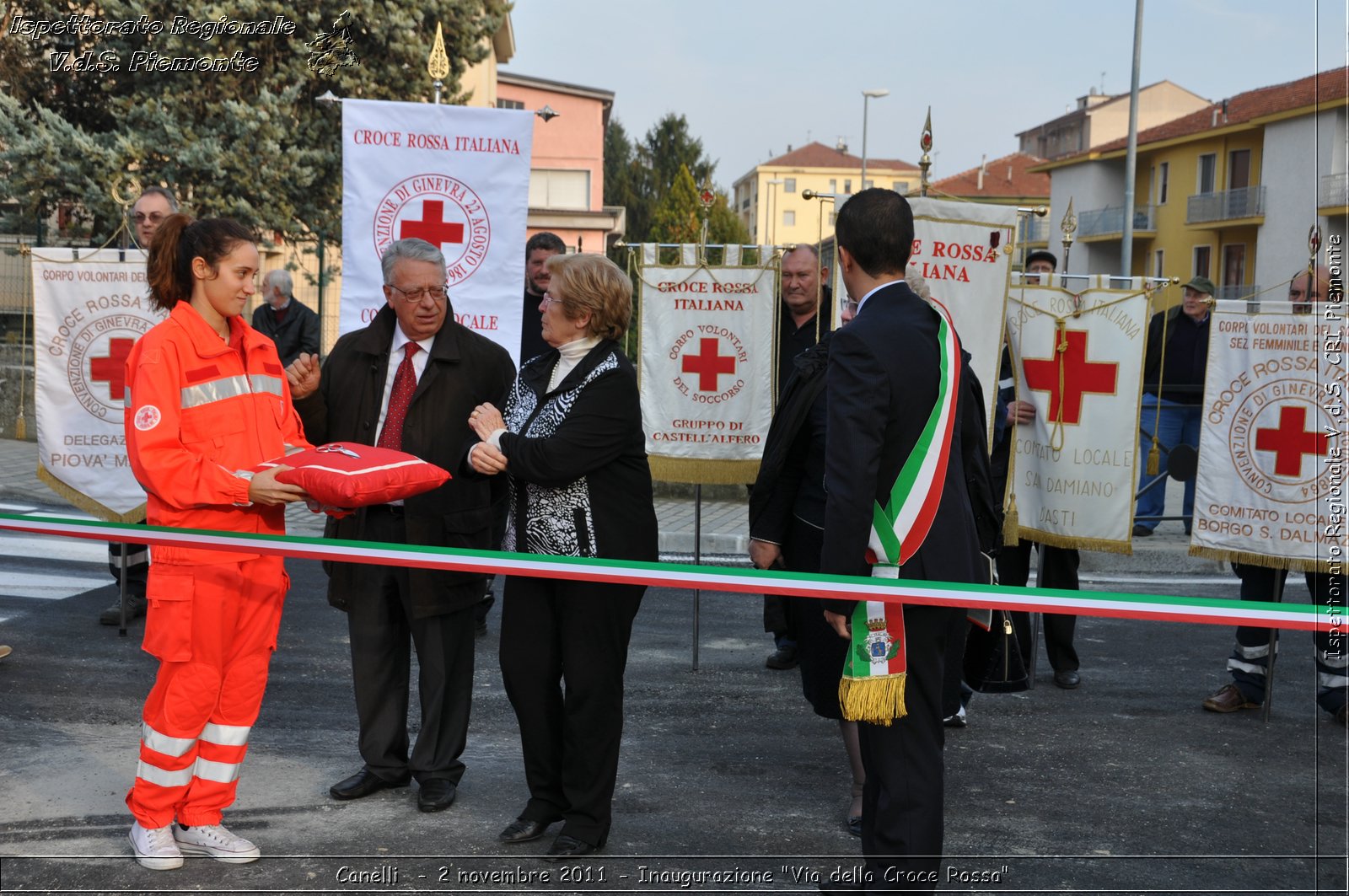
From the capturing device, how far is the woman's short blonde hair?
3760 millimetres

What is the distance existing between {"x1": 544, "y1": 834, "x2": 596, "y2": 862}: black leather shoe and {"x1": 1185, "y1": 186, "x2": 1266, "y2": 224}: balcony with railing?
44.7 meters

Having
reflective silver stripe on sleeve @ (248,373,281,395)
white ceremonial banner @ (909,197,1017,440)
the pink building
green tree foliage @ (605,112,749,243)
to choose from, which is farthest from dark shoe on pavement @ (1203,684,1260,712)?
green tree foliage @ (605,112,749,243)

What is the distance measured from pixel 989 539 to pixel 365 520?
2.36m

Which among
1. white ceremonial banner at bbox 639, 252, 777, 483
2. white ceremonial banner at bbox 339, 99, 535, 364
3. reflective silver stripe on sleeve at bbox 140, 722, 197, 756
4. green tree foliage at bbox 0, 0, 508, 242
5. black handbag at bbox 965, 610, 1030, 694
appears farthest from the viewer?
green tree foliage at bbox 0, 0, 508, 242

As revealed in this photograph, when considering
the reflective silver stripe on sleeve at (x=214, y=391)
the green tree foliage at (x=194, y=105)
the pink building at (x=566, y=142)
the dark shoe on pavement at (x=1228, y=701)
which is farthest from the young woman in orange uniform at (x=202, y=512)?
the pink building at (x=566, y=142)

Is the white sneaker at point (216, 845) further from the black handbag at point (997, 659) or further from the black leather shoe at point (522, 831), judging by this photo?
the black handbag at point (997, 659)

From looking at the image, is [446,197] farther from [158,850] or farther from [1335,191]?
[1335,191]

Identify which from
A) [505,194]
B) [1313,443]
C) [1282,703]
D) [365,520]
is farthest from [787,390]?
[1282,703]

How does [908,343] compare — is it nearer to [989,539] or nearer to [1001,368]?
[989,539]

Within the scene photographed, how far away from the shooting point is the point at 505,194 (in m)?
5.75

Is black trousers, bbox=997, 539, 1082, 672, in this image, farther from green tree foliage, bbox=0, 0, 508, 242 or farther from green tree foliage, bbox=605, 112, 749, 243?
green tree foliage, bbox=605, 112, 749, 243

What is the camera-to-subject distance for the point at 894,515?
10.6ft

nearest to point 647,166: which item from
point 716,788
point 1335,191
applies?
point 1335,191

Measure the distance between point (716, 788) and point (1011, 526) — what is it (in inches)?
88.6
